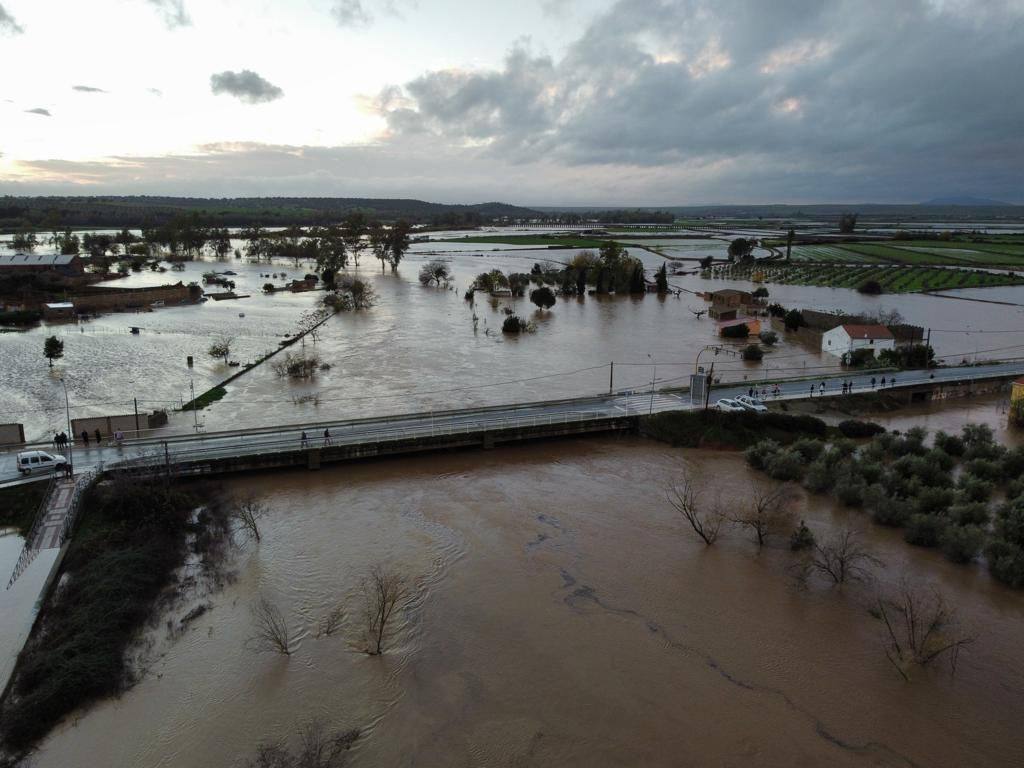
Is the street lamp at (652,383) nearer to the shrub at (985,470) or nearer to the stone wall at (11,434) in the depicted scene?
the shrub at (985,470)

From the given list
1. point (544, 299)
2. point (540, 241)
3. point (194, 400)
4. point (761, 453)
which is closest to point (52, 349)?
point (194, 400)

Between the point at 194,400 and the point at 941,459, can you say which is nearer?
the point at 941,459

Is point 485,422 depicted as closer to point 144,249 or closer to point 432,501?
point 432,501

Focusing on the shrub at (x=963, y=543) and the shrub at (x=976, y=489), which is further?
the shrub at (x=976, y=489)

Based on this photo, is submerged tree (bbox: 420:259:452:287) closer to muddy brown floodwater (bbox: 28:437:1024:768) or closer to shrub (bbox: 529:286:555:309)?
shrub (bbox: 529:286:555:309)

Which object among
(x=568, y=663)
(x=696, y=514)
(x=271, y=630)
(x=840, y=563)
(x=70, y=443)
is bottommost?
(x=568, y=663)

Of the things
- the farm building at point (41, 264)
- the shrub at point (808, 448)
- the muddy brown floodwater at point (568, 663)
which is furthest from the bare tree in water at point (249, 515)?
the farm building at point (41, 264)

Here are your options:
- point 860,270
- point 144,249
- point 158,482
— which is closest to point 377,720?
point 158,482

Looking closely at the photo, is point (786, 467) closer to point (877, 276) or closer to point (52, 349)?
point (52, 349)
